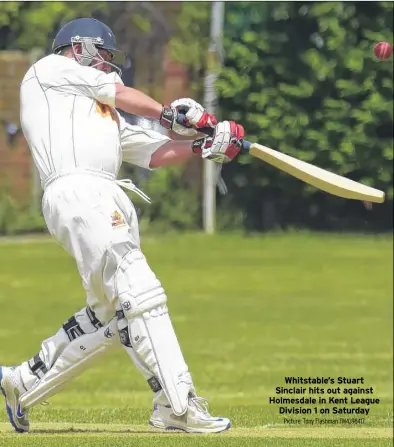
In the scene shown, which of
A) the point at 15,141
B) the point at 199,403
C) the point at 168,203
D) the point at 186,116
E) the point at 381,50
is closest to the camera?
the point at 199,403

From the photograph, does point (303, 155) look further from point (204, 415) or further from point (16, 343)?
point (204, 415)

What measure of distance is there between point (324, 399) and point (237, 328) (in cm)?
341

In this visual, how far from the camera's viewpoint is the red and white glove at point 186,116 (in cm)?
604

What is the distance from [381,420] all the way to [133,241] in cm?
325

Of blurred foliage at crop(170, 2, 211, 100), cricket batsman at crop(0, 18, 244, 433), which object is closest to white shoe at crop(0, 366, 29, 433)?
cricket batsman at crop(0, 18, 244, 433)

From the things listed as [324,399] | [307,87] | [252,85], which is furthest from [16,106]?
[324,399]

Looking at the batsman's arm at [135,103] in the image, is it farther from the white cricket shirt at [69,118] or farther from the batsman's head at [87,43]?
the batsman's head at [87,43]

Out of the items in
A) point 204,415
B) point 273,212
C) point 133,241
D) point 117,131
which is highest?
point 117,131

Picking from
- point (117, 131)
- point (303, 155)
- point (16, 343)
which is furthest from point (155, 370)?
point (303, 155)

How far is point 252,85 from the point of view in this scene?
2014 cm

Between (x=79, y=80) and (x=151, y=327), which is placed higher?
(x=79, y=80)

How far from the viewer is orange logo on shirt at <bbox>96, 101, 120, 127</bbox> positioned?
6066 millimetres

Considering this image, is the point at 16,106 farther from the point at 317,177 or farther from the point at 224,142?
the point at 224,142

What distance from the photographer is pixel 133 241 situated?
5.90 m
